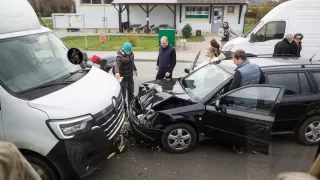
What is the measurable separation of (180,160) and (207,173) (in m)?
0.53

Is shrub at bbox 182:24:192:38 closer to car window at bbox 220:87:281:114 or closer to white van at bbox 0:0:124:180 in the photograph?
car window at bbox 220:87:281:114

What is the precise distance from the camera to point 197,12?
2556 centimetres

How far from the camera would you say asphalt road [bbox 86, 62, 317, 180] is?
4.14 m

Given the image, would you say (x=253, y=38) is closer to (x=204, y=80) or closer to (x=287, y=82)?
(x=287, y=82)

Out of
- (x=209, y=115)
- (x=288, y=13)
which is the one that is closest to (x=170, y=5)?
(x=288, y=13)

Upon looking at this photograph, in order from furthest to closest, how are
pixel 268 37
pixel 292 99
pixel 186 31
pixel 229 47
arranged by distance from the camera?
pixel 186 31 < pixel 229 47 < pixel 268 37 < pixel 292 99

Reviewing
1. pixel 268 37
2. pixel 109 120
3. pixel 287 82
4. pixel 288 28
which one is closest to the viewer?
pixel 109 120

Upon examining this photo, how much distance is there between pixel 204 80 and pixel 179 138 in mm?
1313

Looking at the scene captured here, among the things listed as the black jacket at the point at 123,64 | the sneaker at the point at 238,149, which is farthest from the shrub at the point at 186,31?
the sneaker at the point at 238,149

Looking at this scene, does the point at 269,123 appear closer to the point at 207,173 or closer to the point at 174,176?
the point at 207,173

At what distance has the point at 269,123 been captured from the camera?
415 centimetres

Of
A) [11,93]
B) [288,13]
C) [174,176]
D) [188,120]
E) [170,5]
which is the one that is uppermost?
[170,5]

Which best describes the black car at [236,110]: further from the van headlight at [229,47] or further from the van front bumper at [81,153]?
the van headlight at [229,47]

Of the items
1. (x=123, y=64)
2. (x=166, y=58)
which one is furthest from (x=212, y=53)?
(x=123, y=64)
